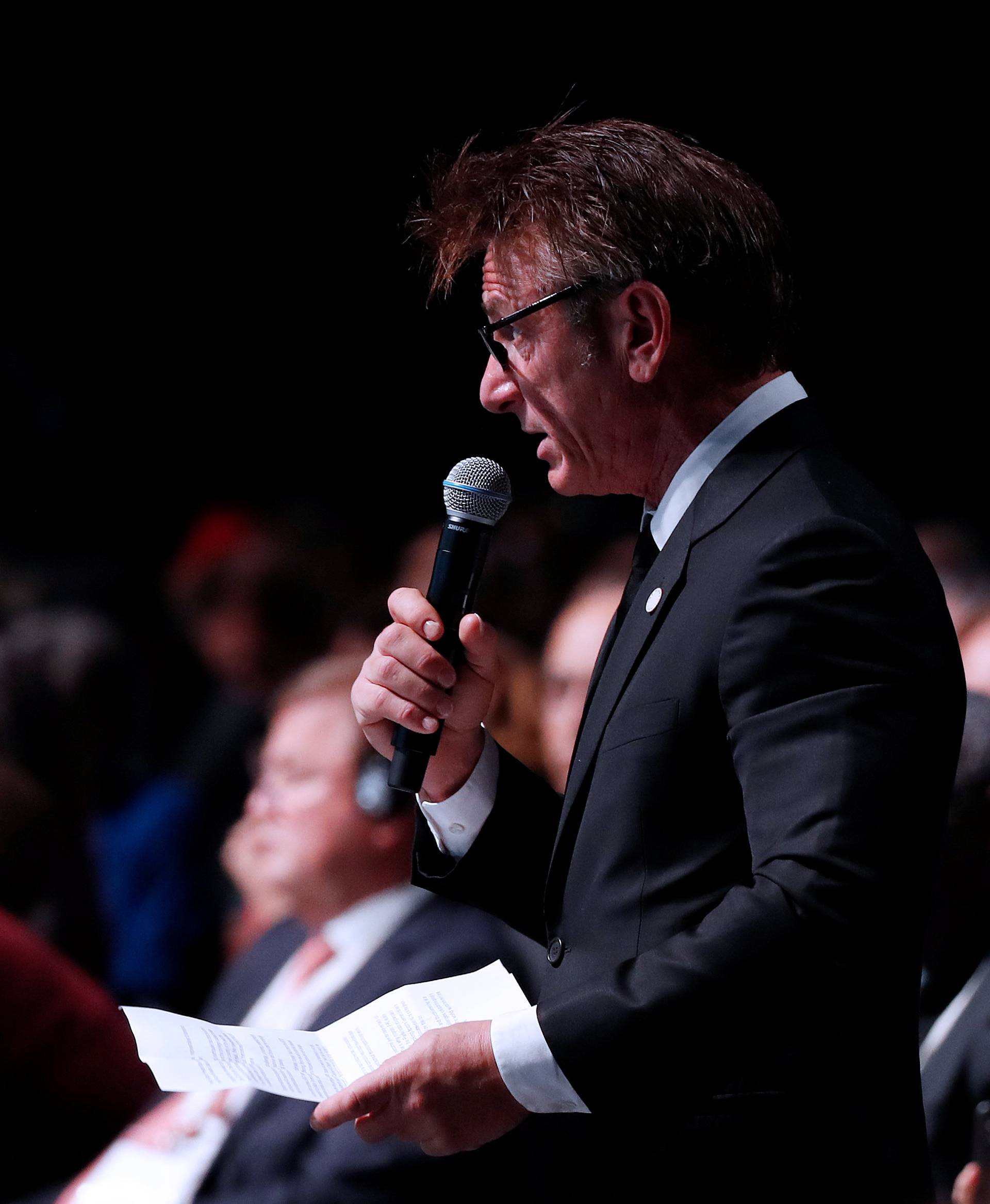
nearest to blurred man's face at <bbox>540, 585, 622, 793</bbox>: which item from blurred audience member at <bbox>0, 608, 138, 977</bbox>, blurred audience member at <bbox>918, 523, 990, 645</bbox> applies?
blurred audience member at <bbox>918, 523, 990, 645</bbox>

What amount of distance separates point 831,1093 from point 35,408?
5380 millimetres

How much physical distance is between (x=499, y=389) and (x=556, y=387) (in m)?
0.10

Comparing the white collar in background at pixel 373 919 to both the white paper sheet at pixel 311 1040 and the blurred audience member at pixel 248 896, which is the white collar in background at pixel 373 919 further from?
the white paper sheet at pixel 311 1040

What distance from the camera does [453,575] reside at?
4.61 ft

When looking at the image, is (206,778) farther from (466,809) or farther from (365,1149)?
(466,809)

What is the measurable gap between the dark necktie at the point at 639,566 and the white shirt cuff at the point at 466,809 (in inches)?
9.3

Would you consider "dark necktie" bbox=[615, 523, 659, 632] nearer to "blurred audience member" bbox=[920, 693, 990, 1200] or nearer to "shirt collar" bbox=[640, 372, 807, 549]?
"shirt collar" bbox=[640, 372, 807, 549]

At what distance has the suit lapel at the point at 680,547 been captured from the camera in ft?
4.17

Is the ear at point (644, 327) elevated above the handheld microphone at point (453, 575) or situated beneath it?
elevated above

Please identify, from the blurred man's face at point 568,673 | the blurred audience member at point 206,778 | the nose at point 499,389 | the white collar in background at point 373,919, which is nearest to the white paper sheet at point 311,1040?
the nose at point 499,389

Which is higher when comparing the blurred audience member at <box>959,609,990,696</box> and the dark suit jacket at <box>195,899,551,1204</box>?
the blurred audience member at <box>959,609,990,696</box>

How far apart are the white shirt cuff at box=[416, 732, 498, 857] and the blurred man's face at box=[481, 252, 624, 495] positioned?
34cm

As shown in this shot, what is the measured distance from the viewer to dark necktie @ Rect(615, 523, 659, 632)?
1418 millimetres

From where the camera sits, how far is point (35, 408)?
5902mm
